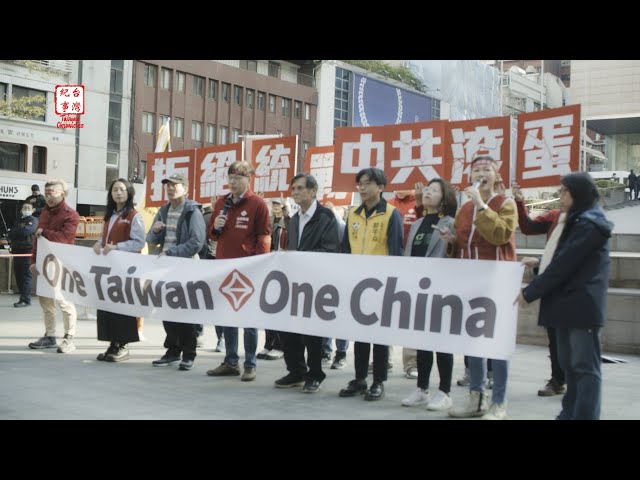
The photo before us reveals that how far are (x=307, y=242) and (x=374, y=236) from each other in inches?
27.0

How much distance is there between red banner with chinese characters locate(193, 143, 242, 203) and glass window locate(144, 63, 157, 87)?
41.9m

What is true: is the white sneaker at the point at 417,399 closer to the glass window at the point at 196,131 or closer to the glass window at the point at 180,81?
the glass window at the point at 196,131

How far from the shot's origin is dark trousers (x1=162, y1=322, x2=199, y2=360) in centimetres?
809

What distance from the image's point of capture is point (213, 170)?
11281mm

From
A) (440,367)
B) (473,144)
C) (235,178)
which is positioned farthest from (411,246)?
(473,144)

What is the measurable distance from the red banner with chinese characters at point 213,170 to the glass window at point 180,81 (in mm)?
44059

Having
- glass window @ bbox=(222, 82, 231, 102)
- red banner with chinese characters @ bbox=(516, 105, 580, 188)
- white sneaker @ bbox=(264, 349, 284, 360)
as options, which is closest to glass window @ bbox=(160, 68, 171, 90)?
glass window @ bbox=(222, 82, 231, 102)

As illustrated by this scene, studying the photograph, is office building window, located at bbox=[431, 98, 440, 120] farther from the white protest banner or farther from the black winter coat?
the black winter coat

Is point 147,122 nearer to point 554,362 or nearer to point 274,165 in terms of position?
point 274,165

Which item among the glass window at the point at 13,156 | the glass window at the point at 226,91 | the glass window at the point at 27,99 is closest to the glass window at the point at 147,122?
the glass window at the point at 226,91

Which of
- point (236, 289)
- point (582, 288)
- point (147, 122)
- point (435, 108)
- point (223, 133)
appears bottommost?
point (236, 289)

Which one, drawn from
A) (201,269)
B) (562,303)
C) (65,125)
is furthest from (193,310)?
(65,125)

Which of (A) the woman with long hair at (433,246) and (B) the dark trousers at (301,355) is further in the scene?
(B) the dark trousers at (301,355)

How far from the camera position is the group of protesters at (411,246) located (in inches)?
194
